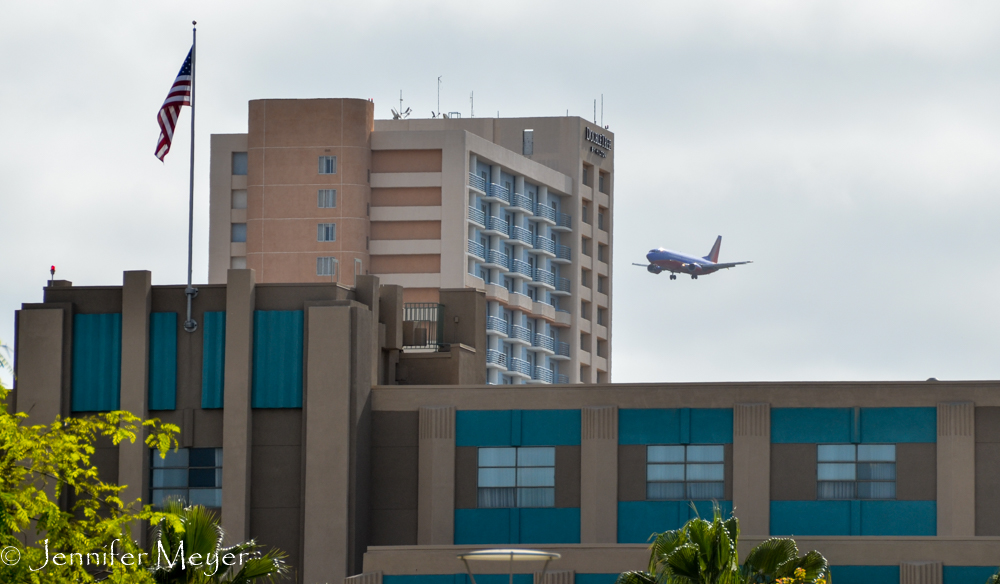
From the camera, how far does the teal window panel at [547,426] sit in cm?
5453

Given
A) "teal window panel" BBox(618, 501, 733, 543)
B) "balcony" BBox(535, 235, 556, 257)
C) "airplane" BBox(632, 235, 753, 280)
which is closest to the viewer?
"teal window panel" BBox(618, 501, 733, 543)

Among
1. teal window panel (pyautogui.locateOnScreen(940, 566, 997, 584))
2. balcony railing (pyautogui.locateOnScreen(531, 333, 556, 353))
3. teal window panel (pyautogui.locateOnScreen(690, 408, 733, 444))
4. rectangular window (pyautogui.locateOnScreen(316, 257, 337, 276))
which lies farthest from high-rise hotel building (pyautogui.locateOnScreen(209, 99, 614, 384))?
teal window panel (pyautogui.locateOnScreen(940, 566, 997, 584))

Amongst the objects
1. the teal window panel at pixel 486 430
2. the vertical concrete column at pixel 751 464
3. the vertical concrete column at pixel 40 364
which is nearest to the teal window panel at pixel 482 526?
the teal window panel at pixel 486 430

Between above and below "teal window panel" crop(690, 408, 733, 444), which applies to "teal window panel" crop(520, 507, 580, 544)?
below

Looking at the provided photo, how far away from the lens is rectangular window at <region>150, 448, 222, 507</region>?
5450 cm

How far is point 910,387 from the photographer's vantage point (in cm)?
Result: 5306

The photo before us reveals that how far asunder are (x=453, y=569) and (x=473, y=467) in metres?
6.51

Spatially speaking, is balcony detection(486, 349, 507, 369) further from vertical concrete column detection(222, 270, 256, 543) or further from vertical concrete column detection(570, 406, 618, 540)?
vertical concrete column detection(570, 406, 618, 540)

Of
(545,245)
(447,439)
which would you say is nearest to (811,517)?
(447,439)

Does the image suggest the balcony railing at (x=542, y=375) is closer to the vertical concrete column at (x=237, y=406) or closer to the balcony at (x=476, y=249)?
the balcony at (x=476, y=249)

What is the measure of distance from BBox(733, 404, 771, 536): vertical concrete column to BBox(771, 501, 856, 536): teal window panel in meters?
0.38

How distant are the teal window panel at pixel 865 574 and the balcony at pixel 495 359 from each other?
80.8 meters

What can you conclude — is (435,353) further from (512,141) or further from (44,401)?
(512,141)

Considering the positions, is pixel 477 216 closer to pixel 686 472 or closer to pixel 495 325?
pixel 495 325
